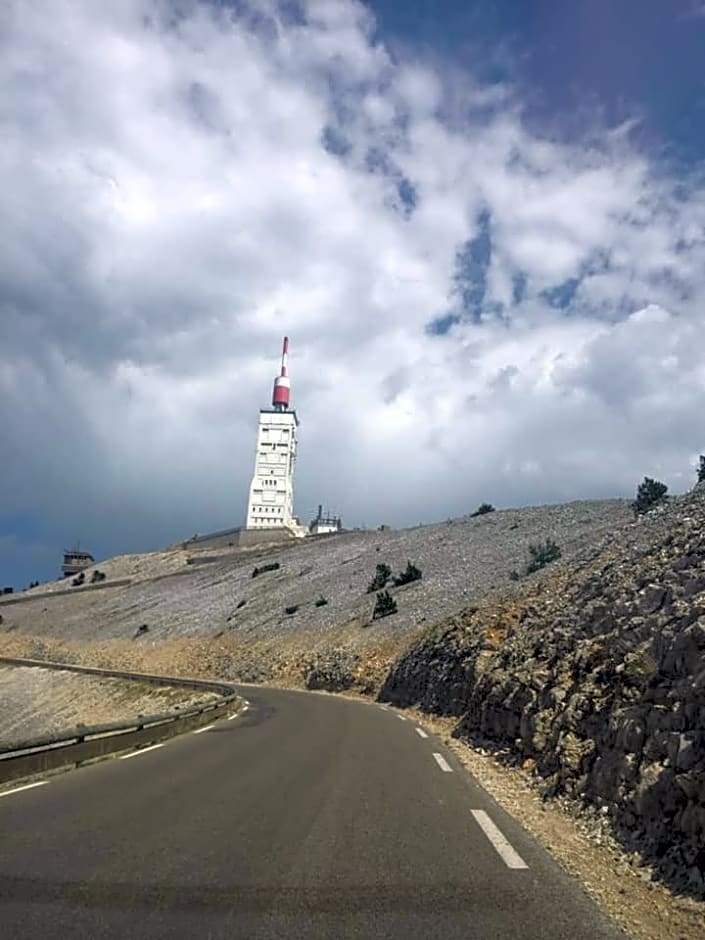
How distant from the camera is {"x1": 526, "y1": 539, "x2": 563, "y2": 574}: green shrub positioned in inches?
1838

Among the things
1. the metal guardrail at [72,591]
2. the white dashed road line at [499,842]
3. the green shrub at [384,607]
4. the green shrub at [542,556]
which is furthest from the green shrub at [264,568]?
the white dashed road line at [499,842]

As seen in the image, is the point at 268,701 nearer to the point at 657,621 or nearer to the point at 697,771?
the point at 657,621

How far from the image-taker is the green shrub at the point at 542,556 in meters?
46.7

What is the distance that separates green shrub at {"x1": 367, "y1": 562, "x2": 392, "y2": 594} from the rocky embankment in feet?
114

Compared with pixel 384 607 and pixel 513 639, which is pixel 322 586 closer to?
pixel 384 607

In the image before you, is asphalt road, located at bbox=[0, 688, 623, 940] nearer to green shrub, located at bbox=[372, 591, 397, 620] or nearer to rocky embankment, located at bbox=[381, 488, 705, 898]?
rocky embankment, located at bbox=[381, 488, 705, 898]

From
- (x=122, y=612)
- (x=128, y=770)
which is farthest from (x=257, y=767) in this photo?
(x=122, y=612)

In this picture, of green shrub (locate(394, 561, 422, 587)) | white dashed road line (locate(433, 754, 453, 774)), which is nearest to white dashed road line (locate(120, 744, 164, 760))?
white dashed road line (locate(433, 754, 453, 774))

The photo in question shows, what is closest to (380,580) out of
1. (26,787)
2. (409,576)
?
(409,576)

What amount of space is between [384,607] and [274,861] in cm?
4238

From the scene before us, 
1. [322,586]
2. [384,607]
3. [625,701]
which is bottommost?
[625,701]

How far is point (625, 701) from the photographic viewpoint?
10.5 metres

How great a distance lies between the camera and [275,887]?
6.32m

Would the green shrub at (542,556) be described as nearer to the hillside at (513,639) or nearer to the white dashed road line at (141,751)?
the hillside at (513,639)
